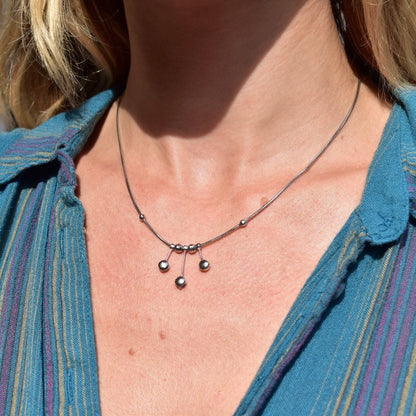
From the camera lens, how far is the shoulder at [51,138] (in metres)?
1.41

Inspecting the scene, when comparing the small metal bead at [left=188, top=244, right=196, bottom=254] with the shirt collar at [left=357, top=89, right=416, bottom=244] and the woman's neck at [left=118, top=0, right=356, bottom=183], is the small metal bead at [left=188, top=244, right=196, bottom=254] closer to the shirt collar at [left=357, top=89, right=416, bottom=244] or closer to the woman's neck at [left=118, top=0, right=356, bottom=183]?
the woman's neck at [left=118, top=0, right=356, bottom=183]

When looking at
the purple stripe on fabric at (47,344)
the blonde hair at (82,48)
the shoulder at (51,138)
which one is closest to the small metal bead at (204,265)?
the purple stripe on fabric at (47,344)

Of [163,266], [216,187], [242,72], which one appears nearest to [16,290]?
[163,266]

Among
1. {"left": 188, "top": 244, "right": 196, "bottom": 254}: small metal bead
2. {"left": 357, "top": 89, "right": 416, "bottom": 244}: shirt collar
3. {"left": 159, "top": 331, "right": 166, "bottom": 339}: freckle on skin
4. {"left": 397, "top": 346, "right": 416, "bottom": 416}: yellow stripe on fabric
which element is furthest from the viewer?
{"left": 188, "top": 244, "right": 196, "bottom": 254}: small metal bead

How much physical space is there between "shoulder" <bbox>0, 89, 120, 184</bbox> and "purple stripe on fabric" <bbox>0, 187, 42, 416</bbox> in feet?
0.24

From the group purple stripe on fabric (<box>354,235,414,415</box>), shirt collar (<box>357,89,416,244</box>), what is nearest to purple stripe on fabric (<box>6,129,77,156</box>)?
shirt collar (<box>357,89,416,244</box>)

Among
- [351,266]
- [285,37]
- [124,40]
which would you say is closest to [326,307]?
[351,266]

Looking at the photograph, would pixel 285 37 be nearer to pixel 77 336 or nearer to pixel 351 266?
pixel 351 266

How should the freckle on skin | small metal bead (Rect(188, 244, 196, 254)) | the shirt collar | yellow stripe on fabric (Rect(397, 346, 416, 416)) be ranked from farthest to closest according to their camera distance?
small metal bead (Rect(188, 244, 196, 254)) → the freckle on skin → the shirt collar → yellow stripe on fabric (Rect(397, 346, 416, 416))

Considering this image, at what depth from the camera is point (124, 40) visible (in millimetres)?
1688

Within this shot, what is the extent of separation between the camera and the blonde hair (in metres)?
1.37

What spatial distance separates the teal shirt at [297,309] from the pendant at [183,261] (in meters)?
0.15

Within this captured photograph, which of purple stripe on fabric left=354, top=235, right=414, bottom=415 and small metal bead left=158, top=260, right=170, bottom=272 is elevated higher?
small metal bead left=158, top=260, right=170, bottom=272

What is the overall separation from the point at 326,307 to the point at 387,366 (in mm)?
128
